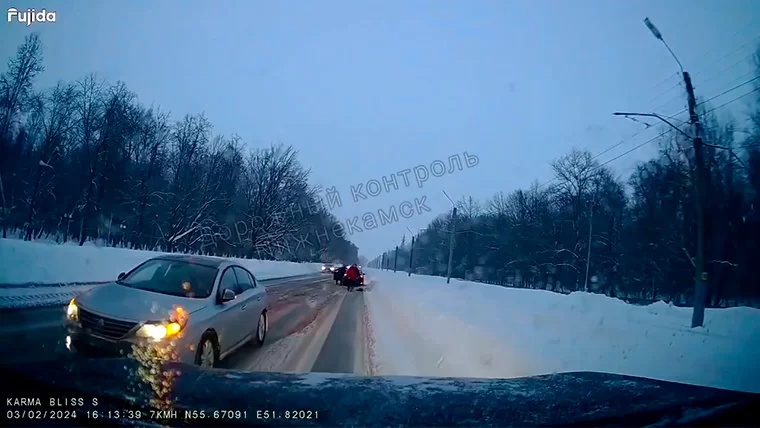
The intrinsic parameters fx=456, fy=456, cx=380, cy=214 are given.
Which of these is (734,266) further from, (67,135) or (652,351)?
(67,135)

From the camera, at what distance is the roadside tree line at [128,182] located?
30.8 meters

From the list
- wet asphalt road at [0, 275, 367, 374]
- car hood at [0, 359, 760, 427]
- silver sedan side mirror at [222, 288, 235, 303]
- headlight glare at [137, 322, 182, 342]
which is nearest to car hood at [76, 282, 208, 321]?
headlight glare at [137, 322, 182, 342]

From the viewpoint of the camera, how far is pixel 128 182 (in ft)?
149

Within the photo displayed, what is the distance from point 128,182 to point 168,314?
46.4m

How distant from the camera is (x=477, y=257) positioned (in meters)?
83.2

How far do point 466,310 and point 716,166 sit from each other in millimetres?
17343

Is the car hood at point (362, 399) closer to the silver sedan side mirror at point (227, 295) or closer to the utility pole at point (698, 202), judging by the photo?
the silver sedan side mirror at point (227, 295)

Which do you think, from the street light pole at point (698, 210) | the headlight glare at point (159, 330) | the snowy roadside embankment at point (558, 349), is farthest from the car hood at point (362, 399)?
the street light pole at point (698, 210)

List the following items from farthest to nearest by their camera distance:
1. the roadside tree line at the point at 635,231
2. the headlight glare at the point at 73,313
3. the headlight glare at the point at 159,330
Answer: the roadside tree line at the point at 635,231 < the headlight glare at the point at 73,313 < the headlight glare at the point at 159,330

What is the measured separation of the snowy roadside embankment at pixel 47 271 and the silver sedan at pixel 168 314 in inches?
183

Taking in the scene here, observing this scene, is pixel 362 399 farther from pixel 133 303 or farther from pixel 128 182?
pixel 128 182

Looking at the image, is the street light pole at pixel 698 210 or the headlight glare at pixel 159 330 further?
the street light pole at pixel 698 210

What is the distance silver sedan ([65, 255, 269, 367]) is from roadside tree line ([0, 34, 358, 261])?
758 inches

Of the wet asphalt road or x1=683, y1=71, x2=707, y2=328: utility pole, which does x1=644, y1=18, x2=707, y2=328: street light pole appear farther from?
the wet asphalt road
